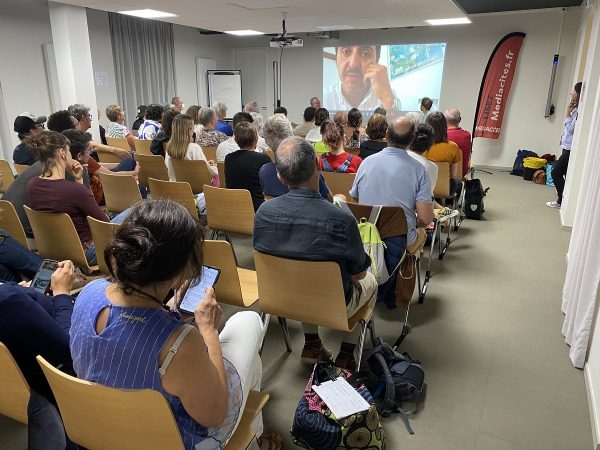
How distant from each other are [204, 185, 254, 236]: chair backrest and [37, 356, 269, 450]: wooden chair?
205 cm

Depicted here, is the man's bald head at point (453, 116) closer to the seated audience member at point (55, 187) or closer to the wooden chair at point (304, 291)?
the wooden chair at point (304, 291)

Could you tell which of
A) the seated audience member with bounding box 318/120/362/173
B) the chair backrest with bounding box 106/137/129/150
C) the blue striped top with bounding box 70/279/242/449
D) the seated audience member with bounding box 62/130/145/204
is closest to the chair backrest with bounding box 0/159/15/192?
the seated audience member with bounding box 62/130/145/204

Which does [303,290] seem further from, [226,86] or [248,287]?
[226,86]

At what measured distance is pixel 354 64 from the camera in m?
9.83

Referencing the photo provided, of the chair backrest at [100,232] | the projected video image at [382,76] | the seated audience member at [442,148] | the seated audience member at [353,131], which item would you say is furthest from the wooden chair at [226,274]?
the projected video image at [382,76]

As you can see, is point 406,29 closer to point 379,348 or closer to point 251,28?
point 251,28

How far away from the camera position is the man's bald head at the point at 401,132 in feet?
8.96

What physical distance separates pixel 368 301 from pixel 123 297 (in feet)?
4.64

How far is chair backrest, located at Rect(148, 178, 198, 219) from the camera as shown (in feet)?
11.5

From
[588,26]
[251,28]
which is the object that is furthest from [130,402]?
[251,28]

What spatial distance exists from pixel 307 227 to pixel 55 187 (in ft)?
5.16

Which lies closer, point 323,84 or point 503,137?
point 503,137

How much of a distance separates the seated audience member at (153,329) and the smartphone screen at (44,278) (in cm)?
66

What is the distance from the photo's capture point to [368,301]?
225 cm
